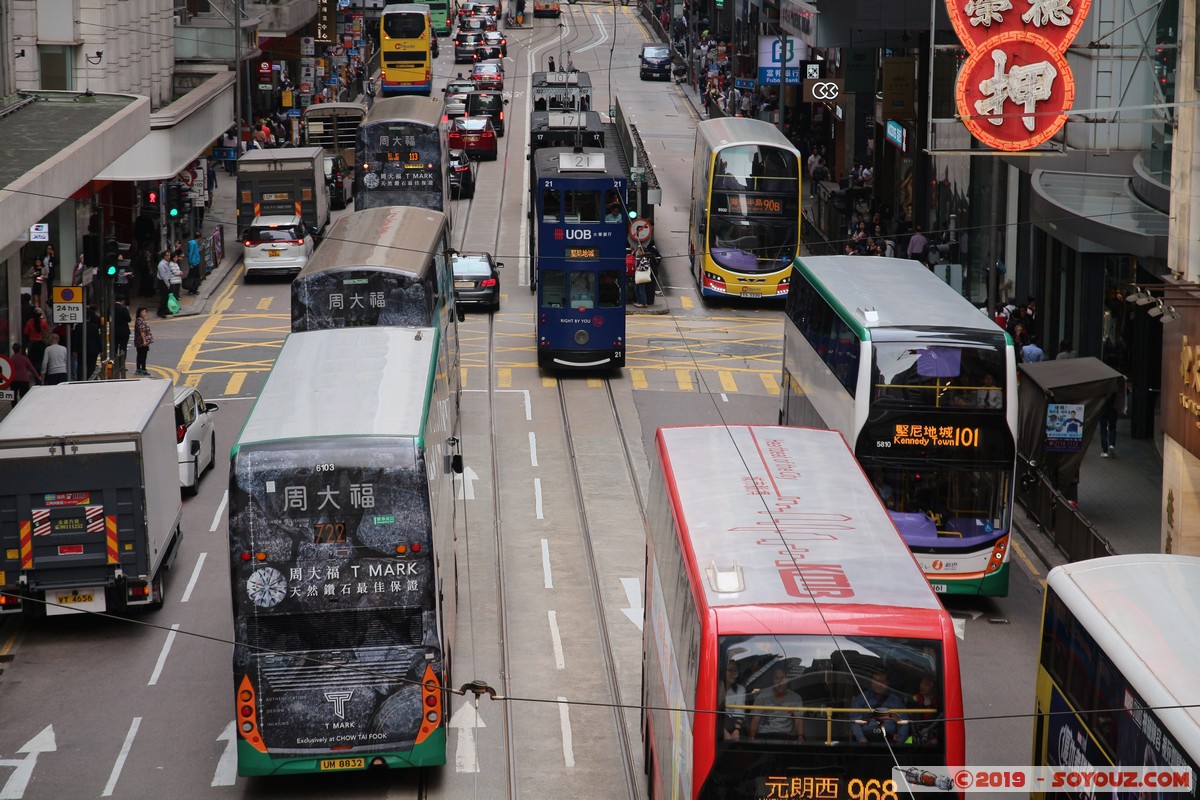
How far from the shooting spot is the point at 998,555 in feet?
64.5

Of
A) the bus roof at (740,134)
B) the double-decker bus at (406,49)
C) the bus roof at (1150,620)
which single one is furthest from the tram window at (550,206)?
the double-decker bus at (406,49)

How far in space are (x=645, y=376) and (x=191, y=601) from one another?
13.6 meters

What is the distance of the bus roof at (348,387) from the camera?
47.5ft

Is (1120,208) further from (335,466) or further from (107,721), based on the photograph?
(107,721)

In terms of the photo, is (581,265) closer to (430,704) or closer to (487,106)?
(430,704)

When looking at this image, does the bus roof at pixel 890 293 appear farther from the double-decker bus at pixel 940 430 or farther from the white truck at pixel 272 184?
the white truck at pixel 272 184

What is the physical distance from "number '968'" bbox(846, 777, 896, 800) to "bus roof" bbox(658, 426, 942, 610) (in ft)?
3.82

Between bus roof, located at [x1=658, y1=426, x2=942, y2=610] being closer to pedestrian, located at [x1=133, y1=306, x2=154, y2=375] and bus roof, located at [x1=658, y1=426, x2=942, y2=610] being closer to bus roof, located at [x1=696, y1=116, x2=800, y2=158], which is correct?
pedestrian, located at [x1=133, y1=306, x2=154, y2=375]

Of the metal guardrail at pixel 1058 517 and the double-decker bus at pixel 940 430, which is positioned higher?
the double-decker bus at pixel 940 430

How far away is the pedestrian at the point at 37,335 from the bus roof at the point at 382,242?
6.07 m

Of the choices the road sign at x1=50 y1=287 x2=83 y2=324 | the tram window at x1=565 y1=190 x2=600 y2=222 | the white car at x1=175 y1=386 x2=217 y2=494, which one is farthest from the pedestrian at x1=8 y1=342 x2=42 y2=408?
the tram window at x1=565 y1=190 x2=600 y2=222

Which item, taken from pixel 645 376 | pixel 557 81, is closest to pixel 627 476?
pixel 645 376

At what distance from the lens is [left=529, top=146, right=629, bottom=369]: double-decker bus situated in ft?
102

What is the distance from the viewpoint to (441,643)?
1455cm
